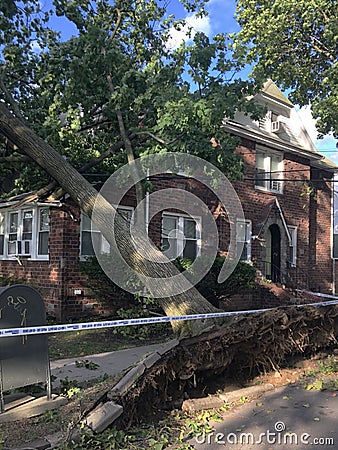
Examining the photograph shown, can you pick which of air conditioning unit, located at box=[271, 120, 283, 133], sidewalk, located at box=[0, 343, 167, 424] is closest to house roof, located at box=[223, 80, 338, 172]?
air conditioning unit, located at box=[271, 120, 283, 133]

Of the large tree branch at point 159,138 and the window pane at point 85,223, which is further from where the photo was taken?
the window pane at point 85,223

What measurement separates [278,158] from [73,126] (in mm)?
10534

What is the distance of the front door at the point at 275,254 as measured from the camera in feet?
59.4

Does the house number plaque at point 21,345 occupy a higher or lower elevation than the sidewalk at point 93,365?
higher

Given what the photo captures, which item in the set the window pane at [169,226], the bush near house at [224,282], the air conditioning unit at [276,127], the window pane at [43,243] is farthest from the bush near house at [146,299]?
the air conditioning unit at [276,127]

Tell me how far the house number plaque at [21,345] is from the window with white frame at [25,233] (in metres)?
7.88

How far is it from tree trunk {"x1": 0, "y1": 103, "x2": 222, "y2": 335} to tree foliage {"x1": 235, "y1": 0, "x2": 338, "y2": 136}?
905 cm

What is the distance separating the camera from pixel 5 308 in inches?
184

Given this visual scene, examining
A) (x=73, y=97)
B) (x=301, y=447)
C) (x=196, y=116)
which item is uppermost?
(x=73, y=97)

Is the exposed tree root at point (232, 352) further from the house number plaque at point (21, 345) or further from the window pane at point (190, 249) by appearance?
the window pane at point (190, 249)

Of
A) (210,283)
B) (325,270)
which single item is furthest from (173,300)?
(325,270)

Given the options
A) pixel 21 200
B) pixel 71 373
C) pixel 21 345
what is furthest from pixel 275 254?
pixel 21 345

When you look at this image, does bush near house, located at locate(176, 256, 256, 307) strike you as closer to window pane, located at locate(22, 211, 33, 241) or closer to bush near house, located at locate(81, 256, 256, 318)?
bush near house, located at locate(81, 256, 256, 318)

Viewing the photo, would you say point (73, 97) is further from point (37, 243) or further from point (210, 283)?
point (210, 283)
